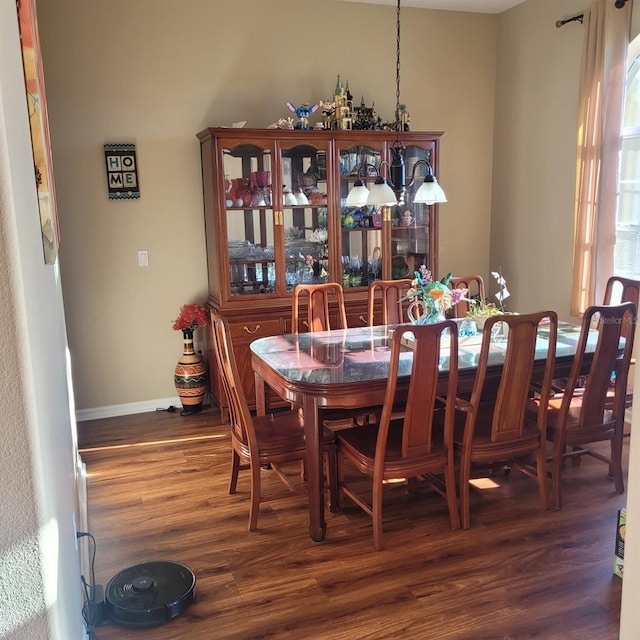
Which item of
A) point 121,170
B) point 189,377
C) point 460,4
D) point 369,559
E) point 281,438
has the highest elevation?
point 460,4

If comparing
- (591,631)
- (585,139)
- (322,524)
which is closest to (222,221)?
(322,524)

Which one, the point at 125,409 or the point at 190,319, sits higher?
the point at 190,319

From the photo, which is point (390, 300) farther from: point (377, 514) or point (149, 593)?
point (149, 593)

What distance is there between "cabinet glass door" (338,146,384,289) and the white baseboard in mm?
1587

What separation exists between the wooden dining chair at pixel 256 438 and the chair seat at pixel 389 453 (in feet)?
0.42

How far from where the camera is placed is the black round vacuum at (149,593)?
2.27m

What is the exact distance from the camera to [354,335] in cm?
358

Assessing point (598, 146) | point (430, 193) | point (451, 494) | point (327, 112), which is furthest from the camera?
point (327, 112)

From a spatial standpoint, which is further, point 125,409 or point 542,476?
point 125,409

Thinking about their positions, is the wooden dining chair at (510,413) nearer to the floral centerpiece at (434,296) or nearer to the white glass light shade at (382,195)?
the floral centerpiece at (434,296)

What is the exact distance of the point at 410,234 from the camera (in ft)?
15.9

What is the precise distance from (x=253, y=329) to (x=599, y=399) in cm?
226

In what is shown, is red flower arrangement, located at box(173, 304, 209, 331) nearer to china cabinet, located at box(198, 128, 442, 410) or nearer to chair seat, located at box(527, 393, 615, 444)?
china cabinet, located at box(198, 128, 442, 410)

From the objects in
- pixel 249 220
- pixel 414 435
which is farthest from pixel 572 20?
pixel 414 435
